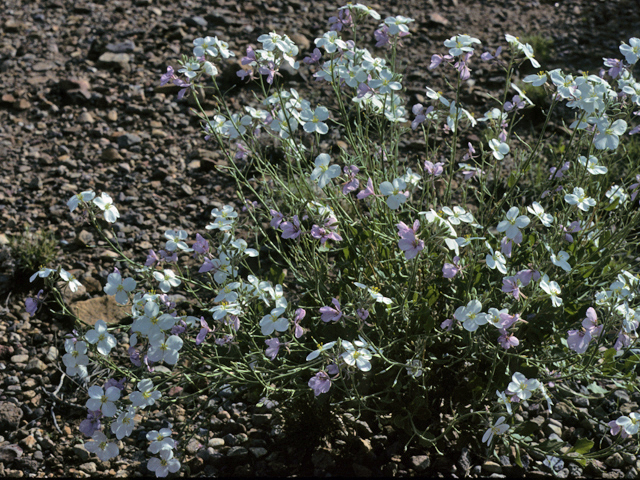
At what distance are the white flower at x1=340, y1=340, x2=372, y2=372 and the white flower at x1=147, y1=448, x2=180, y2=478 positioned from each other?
71 centimetres

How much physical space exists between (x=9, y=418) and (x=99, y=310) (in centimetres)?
74

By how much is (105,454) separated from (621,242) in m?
1.96

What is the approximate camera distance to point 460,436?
91.9 inches

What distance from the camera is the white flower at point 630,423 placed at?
6.41 feet

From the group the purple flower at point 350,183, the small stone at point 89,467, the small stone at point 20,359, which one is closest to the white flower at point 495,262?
the purple flower at point 350,183

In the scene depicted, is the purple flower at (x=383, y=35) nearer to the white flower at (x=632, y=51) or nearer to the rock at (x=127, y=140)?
the white flower at (x=632, y=51)

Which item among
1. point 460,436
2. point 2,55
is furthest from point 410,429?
point 2,55

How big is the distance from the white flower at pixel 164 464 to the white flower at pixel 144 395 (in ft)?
0.59

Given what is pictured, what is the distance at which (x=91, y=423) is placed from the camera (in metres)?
1.99

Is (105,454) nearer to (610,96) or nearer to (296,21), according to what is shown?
(610,96)

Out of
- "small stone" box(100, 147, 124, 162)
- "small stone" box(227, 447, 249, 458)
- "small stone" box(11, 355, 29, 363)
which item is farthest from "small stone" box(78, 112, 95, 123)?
"small stone" box(227, 447, 249, 458)

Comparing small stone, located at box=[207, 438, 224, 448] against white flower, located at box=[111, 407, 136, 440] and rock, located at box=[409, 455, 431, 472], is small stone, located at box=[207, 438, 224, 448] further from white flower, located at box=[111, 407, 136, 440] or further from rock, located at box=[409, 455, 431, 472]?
rock, located at box=[409, 455, 431, 472]

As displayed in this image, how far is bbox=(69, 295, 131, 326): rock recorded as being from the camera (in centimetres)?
315

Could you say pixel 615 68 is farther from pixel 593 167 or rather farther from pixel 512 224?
pixel 512 224
